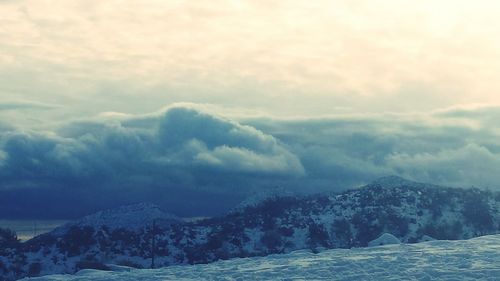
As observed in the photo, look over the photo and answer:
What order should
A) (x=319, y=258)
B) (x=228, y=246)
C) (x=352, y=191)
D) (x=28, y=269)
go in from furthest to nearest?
(x=352, y=191), (x=228, y=246), (x=28, y=269), (x=319, y=258)

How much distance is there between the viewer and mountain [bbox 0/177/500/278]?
83.2m

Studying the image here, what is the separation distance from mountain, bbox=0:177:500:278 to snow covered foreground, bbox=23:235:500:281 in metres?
41.3

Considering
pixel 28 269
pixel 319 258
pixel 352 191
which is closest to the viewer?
pixel 319 258

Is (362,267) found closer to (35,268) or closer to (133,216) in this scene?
(35,268)

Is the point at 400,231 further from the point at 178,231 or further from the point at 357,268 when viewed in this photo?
the point at 357,268

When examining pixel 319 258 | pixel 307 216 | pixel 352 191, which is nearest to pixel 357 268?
pixel 319 258

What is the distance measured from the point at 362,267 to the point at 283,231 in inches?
2245

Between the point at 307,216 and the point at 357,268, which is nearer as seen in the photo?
the point at 357,268

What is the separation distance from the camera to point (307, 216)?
97.0 metres

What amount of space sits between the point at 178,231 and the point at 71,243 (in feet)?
39.1

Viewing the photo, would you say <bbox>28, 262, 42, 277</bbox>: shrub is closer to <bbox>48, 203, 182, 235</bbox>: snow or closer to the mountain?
the mountain

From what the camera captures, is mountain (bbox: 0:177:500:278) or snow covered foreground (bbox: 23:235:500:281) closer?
snow covered foreground (bbox: 23:235:500:281)

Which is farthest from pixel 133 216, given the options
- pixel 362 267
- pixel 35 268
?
pixel 362 267

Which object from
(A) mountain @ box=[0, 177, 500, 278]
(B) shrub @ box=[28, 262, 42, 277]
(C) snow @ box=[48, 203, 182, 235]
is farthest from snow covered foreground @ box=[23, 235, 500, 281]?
(C) snow @ box=[48, 203, 182, 235]
